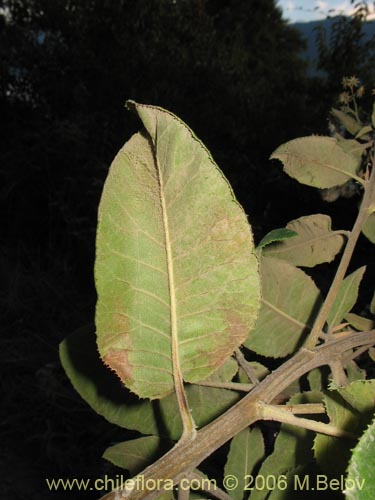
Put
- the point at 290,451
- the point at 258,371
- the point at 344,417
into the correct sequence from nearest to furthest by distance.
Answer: the point at 344,417, the point at 290,451, the point at 258,371

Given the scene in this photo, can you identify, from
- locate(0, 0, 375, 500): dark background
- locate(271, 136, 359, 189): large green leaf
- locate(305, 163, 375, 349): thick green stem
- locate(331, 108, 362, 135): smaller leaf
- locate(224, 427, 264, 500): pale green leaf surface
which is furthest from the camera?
locate(0, 0, 375, 500): dark background

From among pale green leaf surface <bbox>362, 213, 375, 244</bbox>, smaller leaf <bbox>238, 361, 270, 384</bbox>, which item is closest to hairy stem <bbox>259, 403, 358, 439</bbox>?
smaller leaf <bbox>238, 361, 270, 384</bbox>

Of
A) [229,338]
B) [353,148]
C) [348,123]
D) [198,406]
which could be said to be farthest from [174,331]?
[348,123]

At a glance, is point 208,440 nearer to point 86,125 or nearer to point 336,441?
point 336,441

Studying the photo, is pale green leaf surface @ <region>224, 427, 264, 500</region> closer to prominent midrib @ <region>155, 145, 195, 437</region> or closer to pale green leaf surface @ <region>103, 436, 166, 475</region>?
pale green leaf surface @ <region>103, 436, 166, 475</region>

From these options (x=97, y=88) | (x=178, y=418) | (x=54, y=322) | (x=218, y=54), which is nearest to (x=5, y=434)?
(x=54, y=322)

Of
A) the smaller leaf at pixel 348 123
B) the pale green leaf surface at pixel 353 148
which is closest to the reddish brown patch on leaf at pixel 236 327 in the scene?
the pale green leaf surface at pixel 353 148
